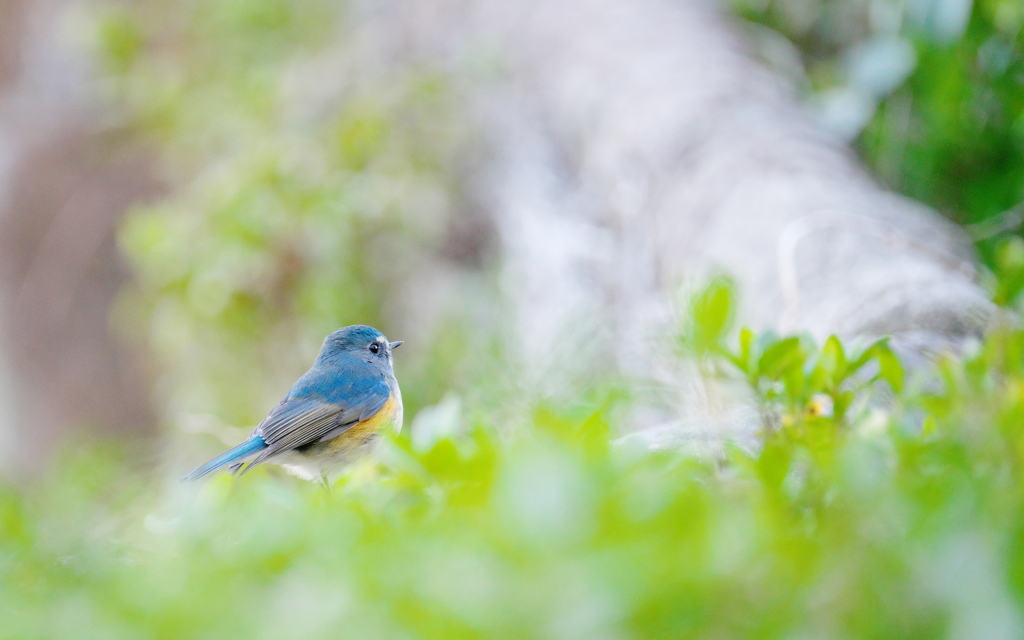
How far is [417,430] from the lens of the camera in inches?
40.6

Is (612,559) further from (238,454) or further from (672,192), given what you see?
(672,192)

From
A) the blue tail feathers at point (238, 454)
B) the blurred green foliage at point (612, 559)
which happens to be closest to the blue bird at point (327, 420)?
the blue tail feathers at point (238, 454)

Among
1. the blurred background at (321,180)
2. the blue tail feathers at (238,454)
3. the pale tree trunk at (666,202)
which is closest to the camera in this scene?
the blue tail feathers at (238,454)

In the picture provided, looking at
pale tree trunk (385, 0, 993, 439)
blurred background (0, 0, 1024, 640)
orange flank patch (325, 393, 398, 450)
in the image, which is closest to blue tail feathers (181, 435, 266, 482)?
orange flank patch (325, 393, 398, 450)

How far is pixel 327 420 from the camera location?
1579 mm

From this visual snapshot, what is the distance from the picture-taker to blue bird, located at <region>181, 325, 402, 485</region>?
58.2 inches

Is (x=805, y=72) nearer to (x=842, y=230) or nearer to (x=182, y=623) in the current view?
(x=842, y=230)

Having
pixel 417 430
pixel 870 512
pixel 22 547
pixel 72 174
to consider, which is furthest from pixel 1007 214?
pixel 72 174

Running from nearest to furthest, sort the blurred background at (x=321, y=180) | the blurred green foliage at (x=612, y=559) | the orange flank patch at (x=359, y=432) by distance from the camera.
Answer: the blurred green foliage at (x=612, y=559)
the orange flank patch at (x=359, y=432)
the blurred background at (x=321, y=180)

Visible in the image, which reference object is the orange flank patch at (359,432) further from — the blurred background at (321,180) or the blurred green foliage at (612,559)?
the blurred green foliage at (612,559)

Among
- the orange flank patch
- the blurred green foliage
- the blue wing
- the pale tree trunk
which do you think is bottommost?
the orange flank patch

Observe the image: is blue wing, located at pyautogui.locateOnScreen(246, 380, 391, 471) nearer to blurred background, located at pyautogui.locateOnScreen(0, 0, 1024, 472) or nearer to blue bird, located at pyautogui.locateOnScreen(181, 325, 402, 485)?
blue bird, located at pyautogui.locateOnScreen(181, 325, 402, 485)

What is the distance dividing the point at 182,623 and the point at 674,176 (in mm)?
2099

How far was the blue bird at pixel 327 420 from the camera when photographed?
148 centimetres
